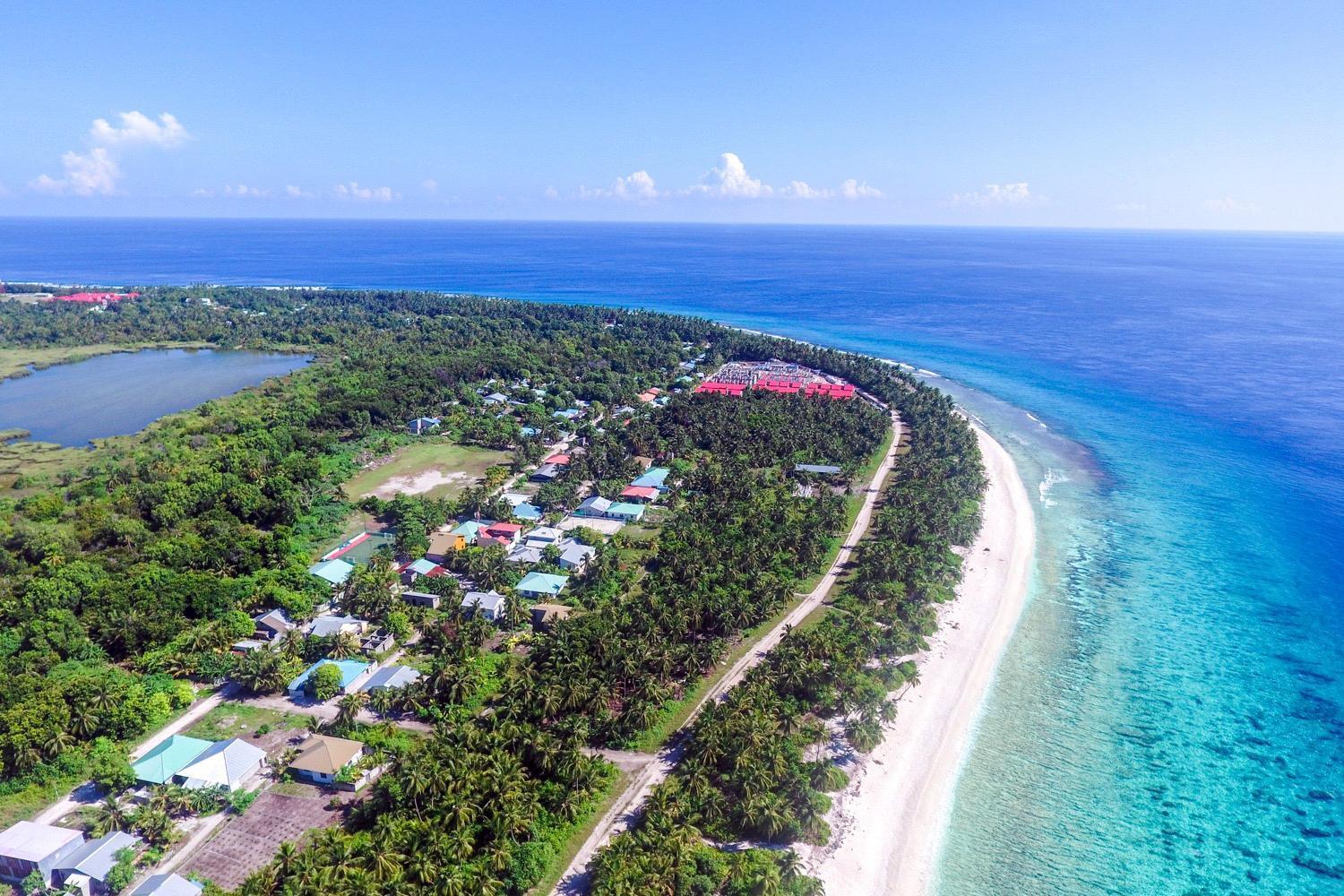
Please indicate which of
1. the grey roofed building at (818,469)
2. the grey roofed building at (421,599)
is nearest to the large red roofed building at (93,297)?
the grey roofed building at (421,599)

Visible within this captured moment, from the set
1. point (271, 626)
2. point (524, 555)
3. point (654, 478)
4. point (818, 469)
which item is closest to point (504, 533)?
point (524, 555)

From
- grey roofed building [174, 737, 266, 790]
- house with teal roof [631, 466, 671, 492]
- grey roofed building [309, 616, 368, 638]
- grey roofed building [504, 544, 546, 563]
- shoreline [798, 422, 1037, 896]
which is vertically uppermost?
house with teal roof [631, 466, 671, 492]

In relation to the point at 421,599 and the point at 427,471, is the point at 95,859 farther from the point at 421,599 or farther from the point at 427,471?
the point at 427,471

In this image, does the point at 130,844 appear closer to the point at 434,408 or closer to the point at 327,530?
the point at 327,530

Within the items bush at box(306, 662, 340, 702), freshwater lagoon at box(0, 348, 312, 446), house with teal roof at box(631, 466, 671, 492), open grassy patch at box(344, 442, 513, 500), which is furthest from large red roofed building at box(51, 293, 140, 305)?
bush at box(306, 662, 340, 702)

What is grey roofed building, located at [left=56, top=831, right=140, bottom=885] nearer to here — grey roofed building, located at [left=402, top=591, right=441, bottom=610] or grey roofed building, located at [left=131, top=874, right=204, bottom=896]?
grey roofed building, located at [left=131, top=874, right=204, bottom=896]

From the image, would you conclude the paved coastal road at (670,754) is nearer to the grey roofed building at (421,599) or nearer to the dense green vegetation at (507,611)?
the dense green vegetation at (507,611)
